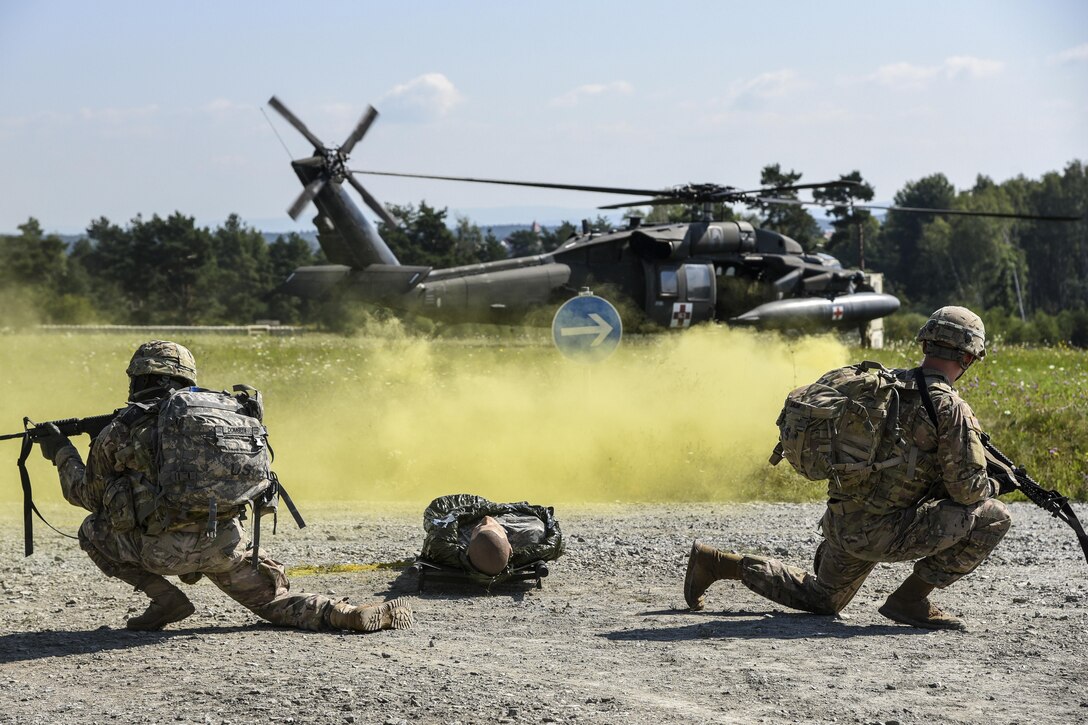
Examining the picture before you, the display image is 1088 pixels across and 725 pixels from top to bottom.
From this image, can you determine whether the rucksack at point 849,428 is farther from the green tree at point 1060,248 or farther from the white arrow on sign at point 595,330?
the green tree at point 1060,248

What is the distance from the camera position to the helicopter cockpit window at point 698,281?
21.2m

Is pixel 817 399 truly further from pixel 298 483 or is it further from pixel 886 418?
pixel 298 483

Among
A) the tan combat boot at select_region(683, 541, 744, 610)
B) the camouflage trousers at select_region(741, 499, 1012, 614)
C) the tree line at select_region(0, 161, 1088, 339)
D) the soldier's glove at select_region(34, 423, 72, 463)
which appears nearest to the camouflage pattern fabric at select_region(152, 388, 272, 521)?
the soldier's glove at select_region(34, 423, 72, 463)

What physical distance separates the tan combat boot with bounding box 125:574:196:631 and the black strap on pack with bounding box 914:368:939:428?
4446 mm

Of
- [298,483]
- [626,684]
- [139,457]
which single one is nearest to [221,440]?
[139,457]

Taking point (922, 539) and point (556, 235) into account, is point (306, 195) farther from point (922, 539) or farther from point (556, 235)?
point (556, 235)

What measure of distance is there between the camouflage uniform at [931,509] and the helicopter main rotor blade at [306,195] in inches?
575

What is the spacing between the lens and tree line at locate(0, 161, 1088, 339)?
63.5m

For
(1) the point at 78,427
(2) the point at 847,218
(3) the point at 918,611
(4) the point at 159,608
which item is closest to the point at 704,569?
(3) the point at 918,611

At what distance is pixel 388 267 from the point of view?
769 inches

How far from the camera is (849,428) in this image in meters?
6.77

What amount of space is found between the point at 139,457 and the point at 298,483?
836cm

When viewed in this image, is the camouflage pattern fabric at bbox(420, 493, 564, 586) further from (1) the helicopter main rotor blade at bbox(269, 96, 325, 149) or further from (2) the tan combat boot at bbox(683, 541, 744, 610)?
(1) the helicopter main rotor blade at bbox(269, 96, 325, 149)

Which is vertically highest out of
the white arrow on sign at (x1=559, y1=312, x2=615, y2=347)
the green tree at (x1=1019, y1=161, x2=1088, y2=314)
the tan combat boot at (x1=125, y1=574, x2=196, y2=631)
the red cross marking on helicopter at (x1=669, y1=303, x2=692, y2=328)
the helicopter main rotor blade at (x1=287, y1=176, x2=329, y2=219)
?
the green tree at (x1=1019, y1=161, x2=1088, y2=314)
